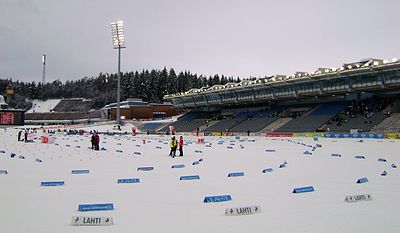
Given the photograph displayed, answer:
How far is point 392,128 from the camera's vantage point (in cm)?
4081

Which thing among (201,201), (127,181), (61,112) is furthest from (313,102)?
(61,112)

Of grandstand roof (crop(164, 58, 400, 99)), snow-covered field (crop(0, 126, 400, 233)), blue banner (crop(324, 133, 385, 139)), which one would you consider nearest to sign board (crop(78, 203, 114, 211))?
snow-covered field (crop(0, 126, 400, 233))

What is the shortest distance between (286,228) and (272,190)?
12.6 feet

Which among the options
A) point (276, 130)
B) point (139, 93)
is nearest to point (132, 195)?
point (276, 130)

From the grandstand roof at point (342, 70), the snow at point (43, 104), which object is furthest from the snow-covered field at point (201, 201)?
the snow at point (43, 104)

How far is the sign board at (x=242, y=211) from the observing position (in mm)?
6996

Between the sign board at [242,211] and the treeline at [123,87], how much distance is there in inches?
4381

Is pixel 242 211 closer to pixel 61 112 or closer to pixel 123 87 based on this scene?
pixel 123 87

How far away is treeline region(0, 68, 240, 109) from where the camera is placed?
119188 mm

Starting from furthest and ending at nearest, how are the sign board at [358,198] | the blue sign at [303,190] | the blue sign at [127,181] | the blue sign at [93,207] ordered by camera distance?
the blue sign at [127,181], the blue sign at [303,190], the sign board at [358,198], the blue sign at [93,207]

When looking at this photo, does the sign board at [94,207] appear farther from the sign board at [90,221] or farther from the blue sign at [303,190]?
the blue sign at [303,190]

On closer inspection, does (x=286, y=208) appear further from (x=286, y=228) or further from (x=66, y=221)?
(x=66, y=221)

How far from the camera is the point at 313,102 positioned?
62.0m

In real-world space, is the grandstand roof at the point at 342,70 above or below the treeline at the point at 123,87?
below
